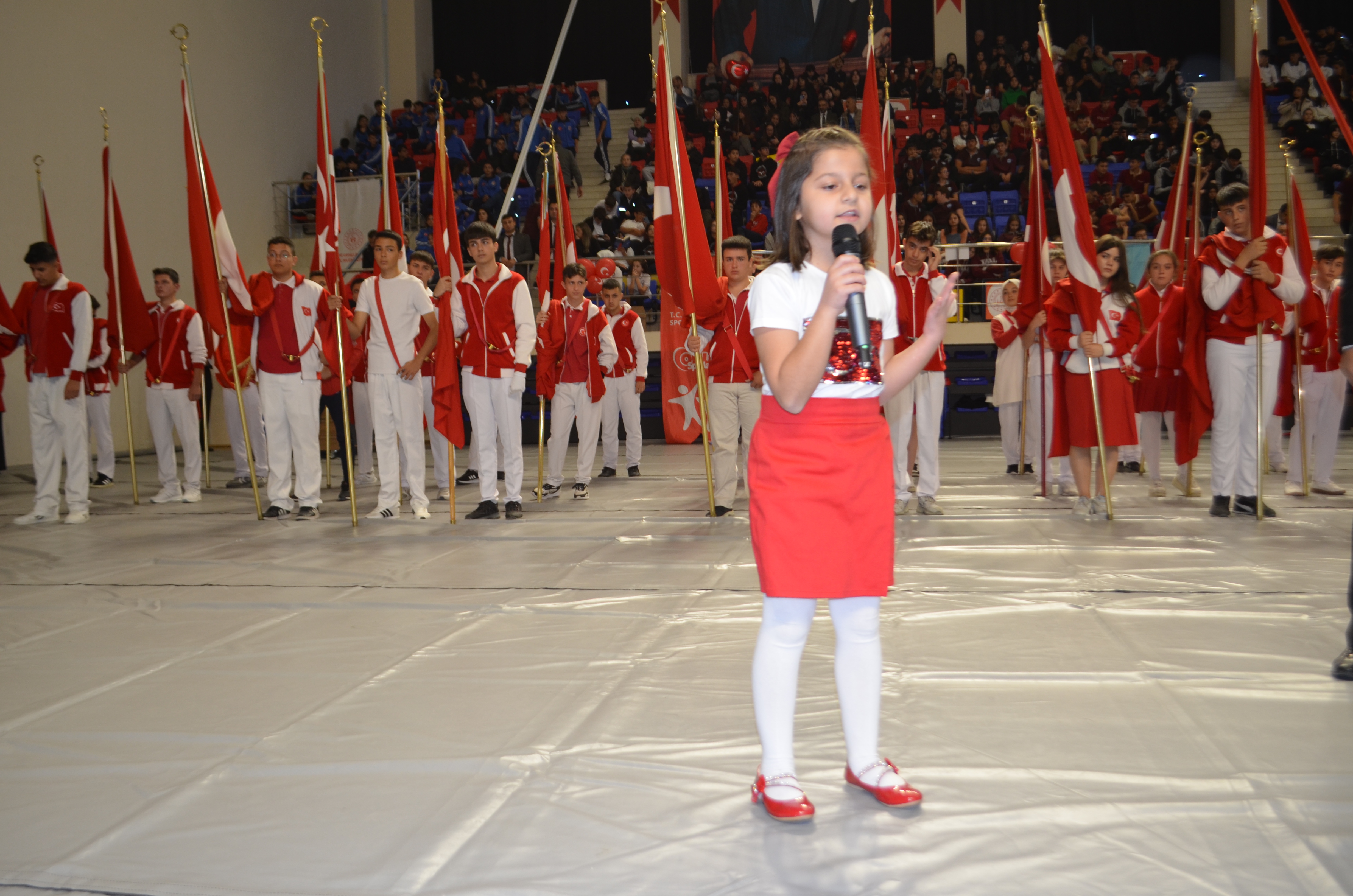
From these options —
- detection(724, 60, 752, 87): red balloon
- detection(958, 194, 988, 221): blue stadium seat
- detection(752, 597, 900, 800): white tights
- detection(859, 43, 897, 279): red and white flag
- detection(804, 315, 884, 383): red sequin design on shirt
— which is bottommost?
detection(752, 597, 900, 800): white tights

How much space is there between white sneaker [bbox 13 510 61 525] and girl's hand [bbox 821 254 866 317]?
7713 mm

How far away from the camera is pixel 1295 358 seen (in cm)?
812

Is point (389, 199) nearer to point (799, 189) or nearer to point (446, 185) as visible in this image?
point (446, 185)

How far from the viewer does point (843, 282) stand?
2.16m

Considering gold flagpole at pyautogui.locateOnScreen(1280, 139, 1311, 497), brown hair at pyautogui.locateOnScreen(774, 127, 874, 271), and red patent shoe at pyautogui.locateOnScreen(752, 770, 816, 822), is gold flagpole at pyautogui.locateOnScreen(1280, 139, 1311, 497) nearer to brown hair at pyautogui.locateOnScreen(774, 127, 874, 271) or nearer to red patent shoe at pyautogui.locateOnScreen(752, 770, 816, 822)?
brown hair at pyautogui.locateOnScreen(774, 127, 874, 271)

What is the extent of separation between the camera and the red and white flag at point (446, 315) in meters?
7.70

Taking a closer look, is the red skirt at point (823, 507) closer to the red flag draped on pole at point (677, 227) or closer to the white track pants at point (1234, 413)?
the red flag draped on pole at point (677, 227)

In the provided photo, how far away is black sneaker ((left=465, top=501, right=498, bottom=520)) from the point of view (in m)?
7.71

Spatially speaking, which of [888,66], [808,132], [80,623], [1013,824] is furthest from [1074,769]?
[888,66]

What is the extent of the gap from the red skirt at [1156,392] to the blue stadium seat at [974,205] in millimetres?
9826

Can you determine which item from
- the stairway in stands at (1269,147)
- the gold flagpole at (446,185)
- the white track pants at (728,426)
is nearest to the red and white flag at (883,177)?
the white track pants at (728,426)

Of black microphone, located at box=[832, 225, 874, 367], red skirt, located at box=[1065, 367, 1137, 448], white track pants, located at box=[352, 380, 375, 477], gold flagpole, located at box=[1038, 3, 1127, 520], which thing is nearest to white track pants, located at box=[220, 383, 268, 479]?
white track pants, located at box=[352, 380, 375, 477]

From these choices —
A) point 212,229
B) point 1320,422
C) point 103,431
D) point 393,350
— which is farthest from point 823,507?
point 103,431

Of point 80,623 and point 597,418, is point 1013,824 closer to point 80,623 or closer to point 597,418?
point 80,623
